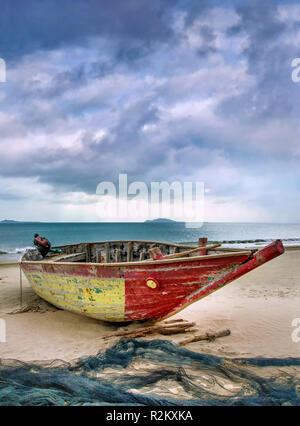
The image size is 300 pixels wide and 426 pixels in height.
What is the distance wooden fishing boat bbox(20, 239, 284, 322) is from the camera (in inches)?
180

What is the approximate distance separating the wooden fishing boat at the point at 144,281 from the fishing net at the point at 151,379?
29.0 inches

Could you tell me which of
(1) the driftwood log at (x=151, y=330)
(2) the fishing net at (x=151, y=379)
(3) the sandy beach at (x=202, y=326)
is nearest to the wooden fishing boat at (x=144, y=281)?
(1) the driftwood log at (x=151, y=330)

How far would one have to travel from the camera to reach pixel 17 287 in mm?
10047

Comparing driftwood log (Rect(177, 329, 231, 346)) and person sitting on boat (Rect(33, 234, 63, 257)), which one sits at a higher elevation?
person sitting on boat (Rect(33, 234, 63, 257))

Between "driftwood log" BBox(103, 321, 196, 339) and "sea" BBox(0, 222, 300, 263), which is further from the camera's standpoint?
"sea" BBox(0, 222, 300, 263)

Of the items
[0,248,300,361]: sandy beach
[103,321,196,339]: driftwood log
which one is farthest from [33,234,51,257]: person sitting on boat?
[103,321,196,339]: driftwood log

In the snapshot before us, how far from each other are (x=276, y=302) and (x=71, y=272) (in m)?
6.06

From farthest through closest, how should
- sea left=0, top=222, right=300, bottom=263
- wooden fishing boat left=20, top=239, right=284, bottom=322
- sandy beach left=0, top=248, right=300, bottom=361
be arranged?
sea left=0, top=222, right=300, bottom=263
sandy beach left=0, top=248, right=300, bottom=361
wooden fishing boat left=20, top=239, right=284, bottom=322

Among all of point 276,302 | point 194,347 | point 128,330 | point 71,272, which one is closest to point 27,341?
point 71,272

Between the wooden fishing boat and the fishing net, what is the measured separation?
0.74 meters

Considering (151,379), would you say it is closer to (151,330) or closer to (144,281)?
(151,330)

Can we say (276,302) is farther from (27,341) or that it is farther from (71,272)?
(27,341)

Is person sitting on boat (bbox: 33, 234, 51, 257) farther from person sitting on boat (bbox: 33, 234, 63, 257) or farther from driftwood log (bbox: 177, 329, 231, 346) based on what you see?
driftwood log (bbox: 177, 329, 231, 346)
